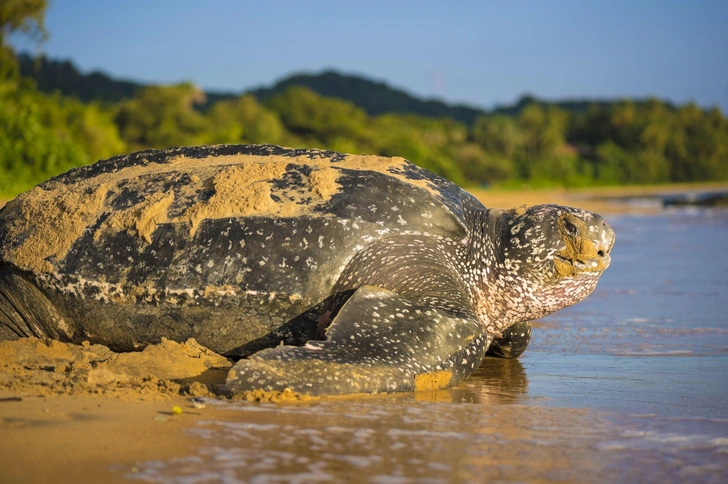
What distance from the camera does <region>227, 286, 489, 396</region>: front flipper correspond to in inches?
118

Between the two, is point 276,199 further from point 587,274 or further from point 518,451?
point 518,451

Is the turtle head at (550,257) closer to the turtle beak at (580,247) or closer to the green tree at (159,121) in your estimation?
the turtle beak at (580,247)

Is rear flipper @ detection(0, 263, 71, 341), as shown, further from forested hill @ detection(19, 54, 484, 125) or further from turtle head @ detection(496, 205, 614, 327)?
forested hill @ detection(19, 54, 484, 125)

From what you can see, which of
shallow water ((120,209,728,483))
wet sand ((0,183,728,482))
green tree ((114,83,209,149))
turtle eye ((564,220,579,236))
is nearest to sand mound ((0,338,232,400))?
wet sand ((0,183,728,482))

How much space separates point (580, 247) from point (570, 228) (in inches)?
4.4

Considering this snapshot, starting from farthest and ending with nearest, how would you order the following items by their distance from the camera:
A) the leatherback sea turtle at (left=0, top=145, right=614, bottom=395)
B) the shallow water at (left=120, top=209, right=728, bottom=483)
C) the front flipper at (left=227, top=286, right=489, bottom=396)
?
the leatherback sea turtle at (left=0, top=145, right=614, bottom=395), the front flipper at (left=227, top=286, right=489, bottom=396), the shallow water at (left=120, top=209, right=728, bottom=483)

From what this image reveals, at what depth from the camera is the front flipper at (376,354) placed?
299 cm

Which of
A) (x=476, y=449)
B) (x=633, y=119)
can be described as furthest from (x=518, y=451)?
(x=633, y=119)

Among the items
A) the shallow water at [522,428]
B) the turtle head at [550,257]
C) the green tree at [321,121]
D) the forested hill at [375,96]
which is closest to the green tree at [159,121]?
the green tree at [321,121]

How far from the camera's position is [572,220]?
389cm

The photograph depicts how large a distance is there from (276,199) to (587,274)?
5.24ft

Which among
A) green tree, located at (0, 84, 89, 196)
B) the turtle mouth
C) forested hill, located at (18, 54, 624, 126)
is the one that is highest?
forested hill, located at (18, 54, 624, 126)

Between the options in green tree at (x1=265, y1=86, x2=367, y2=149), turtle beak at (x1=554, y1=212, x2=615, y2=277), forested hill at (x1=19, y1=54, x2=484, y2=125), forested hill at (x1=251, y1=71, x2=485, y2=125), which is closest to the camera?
turtle beak at (x1=554, y1=212, x2=615, y2=277)

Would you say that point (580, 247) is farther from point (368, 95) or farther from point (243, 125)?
point (368, 95)
